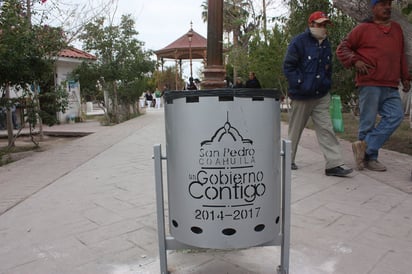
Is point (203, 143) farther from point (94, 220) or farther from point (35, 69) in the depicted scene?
point (35, 69)

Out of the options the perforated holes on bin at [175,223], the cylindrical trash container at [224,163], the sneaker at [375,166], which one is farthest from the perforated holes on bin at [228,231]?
the sneaker at [375,166]

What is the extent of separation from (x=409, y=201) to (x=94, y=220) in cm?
297

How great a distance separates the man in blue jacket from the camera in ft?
15.0

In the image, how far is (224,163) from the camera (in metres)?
2.12

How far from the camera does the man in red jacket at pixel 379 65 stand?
4633mm

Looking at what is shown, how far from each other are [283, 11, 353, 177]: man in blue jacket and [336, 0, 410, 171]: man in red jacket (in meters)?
0.35

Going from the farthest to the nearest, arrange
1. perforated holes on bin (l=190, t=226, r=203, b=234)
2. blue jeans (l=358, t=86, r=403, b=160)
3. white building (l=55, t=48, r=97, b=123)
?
white building (l=55, t=48, r=97, b=123) < blue jeans (l=358, t=86, r=403, b=160) < perforated holes on bin (l=190, t=226, r=203, b=234)

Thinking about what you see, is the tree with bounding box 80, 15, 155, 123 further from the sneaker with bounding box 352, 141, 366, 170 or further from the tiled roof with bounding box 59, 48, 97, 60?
the sneaker with bounding box 352, 141, 366, 170

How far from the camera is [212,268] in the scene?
2.57 meters

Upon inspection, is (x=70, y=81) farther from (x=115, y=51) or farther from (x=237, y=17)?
(x=237, y=17)

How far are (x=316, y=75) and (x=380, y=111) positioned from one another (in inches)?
39.0

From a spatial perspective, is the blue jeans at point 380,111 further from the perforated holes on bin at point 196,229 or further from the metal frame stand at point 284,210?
the perforated holes on bin at point 196,229

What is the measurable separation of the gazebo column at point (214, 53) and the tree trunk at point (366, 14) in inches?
116

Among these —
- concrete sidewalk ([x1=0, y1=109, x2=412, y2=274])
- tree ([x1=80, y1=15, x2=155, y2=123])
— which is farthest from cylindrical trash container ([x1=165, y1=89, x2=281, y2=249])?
tree ([x1=80, y1=15, x2=155, y2=123])
